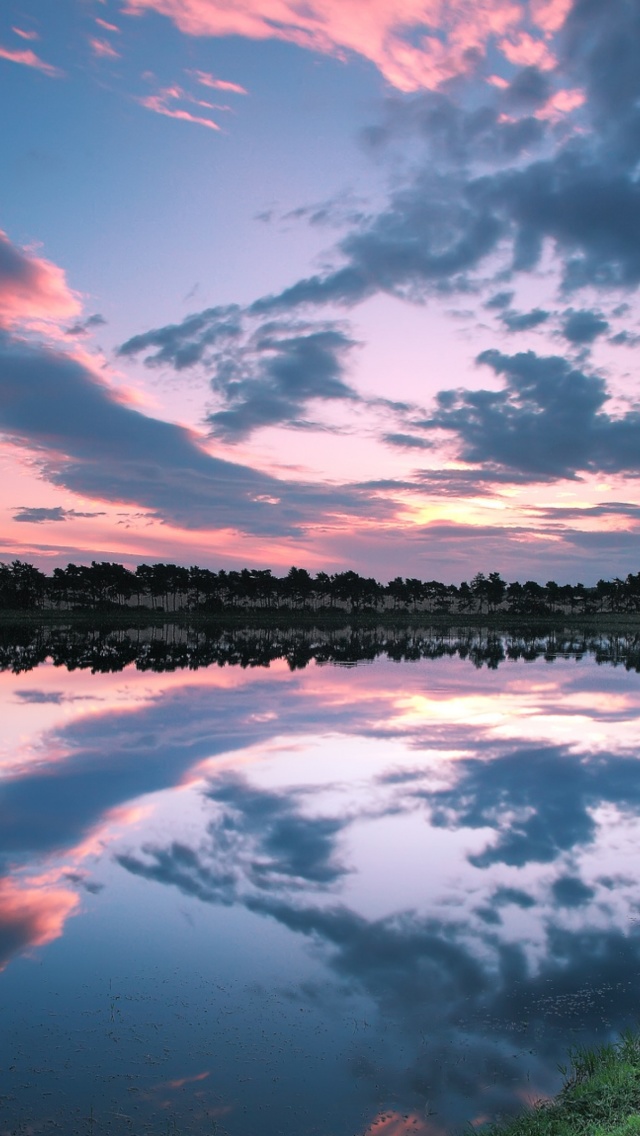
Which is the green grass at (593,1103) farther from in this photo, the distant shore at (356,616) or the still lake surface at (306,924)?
the distant shore at (356,616)

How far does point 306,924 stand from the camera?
29.0 feet

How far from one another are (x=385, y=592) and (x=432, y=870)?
17270 centimetres

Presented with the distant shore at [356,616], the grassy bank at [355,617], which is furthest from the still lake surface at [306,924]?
the distant shore at [356,616]

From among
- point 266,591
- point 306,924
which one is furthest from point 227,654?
point 266,591

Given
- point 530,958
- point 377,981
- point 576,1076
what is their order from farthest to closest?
point 530,958, point 377,981, point 576,1076

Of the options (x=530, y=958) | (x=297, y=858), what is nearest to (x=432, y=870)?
(x=297, y=858)

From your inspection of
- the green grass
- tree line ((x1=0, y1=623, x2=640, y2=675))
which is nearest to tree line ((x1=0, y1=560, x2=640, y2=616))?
tree line ((x1=0, y1=623, x2=640, y2=675))

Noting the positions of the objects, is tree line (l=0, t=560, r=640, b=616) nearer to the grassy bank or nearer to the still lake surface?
the grassy bank

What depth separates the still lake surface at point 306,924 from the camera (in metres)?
5.78

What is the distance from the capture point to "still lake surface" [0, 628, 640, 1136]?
19.0ft

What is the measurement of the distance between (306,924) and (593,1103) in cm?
411

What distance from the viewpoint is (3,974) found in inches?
294

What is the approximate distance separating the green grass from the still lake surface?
241 millimetres

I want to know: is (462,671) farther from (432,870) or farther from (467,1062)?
(467,1062)
